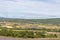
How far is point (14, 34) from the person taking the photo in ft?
125

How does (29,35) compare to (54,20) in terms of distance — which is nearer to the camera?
(29,35)

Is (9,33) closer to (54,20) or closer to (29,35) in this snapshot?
(29,35)

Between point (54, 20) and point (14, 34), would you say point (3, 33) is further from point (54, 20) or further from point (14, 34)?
point (54, 20)

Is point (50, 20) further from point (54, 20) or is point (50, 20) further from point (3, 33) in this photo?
point (3, 33)

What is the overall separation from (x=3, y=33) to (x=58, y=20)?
14161 cm

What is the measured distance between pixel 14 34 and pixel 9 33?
0.90 m

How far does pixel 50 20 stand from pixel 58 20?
1124 centimetres

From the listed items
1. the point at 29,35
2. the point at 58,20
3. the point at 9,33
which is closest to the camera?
the point at 29,35

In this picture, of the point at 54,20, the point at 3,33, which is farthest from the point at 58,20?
the point at 3,33

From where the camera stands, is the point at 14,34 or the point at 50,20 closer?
the point at 14,34

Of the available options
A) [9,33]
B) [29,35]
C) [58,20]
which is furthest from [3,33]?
[58,20]

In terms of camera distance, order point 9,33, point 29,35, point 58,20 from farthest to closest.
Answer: point 58,20 → point 9,33 → point 29,35

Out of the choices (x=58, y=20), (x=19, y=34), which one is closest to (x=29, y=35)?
(x=19, y=34)

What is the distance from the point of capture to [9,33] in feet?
127
